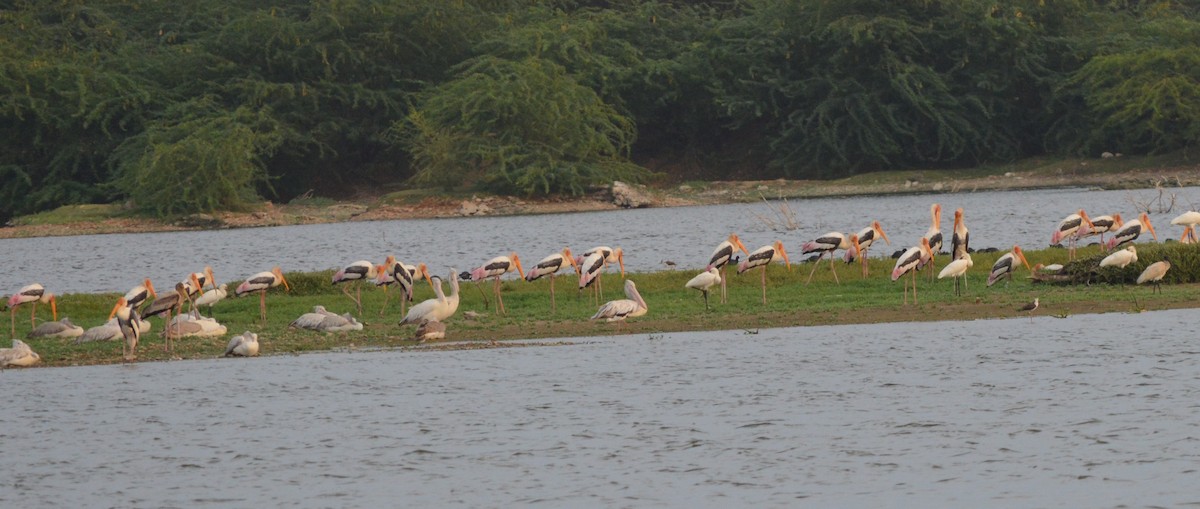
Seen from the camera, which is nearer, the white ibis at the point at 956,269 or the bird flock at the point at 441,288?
the bird flock at the point at 441,288

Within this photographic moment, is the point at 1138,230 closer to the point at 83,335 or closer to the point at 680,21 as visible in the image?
the point at 83,335

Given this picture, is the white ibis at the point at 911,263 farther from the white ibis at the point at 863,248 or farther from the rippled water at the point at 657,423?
the white ibis at the point at 863,248

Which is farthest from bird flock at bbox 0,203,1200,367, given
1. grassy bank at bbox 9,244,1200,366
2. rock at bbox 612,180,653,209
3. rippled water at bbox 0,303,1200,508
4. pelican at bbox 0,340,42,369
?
rock at bbox 612,180,653,209

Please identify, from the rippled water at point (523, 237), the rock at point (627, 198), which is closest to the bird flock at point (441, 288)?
the rippled water at point (523, 237)

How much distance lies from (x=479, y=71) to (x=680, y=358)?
4285cm

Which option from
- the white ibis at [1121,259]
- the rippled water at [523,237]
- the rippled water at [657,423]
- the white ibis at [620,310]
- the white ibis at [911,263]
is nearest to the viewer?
the rippled water at [657,423]

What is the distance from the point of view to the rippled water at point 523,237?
32031 mm

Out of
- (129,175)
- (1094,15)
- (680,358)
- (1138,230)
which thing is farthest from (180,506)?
(1094,15)

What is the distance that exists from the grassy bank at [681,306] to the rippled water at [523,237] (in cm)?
518

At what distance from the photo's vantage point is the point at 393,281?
21.0 m

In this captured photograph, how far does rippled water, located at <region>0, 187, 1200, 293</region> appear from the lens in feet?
105

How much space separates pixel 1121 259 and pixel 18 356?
11687 millimetres

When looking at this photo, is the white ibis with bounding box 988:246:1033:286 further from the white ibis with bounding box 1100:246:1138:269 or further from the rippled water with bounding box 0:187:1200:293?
the rippled water with bounding box 0:187:1200:293

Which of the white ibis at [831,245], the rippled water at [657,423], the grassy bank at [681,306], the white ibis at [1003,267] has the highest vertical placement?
the white ibis at [831,245]
